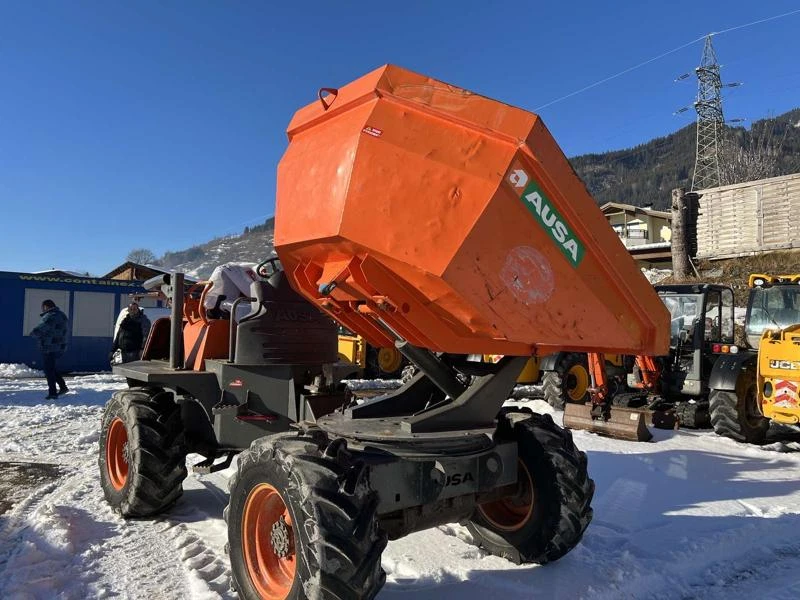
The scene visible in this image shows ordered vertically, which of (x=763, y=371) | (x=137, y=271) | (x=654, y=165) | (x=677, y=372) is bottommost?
(x=677, y=372)

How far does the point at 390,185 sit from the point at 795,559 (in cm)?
390

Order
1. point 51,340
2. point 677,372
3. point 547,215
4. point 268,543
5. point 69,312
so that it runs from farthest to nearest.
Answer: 1. point 69,312
2. point 51,340
3. point 677,372
4. point 268,543
5. point 547,215

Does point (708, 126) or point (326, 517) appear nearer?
point (326, 517)

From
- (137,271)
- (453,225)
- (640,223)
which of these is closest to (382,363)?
(453,225)

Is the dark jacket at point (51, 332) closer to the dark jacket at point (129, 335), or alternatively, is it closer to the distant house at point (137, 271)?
the dark jacket at point (129, 335)

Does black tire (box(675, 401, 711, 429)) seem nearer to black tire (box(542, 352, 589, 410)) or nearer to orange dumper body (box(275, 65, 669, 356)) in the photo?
black tire (box(542, 352, 589, 410))

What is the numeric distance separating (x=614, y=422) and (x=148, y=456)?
6039 mm

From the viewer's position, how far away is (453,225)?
9.61 feet

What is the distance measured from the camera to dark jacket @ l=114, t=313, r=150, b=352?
37.1 feet

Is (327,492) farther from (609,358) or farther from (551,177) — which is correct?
(609,358)

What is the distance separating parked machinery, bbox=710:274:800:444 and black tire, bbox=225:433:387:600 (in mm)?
6664

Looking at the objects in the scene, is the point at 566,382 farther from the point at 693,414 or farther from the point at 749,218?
the point at 749,218

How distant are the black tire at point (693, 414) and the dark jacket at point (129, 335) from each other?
959cm

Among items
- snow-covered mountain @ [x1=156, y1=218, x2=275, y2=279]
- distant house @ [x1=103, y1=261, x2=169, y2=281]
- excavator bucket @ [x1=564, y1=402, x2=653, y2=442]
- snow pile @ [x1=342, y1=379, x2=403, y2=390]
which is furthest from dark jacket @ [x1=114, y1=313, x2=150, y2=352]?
snow-covered mountain @ [x1=156, y1=218, x2=275, y2=279]
